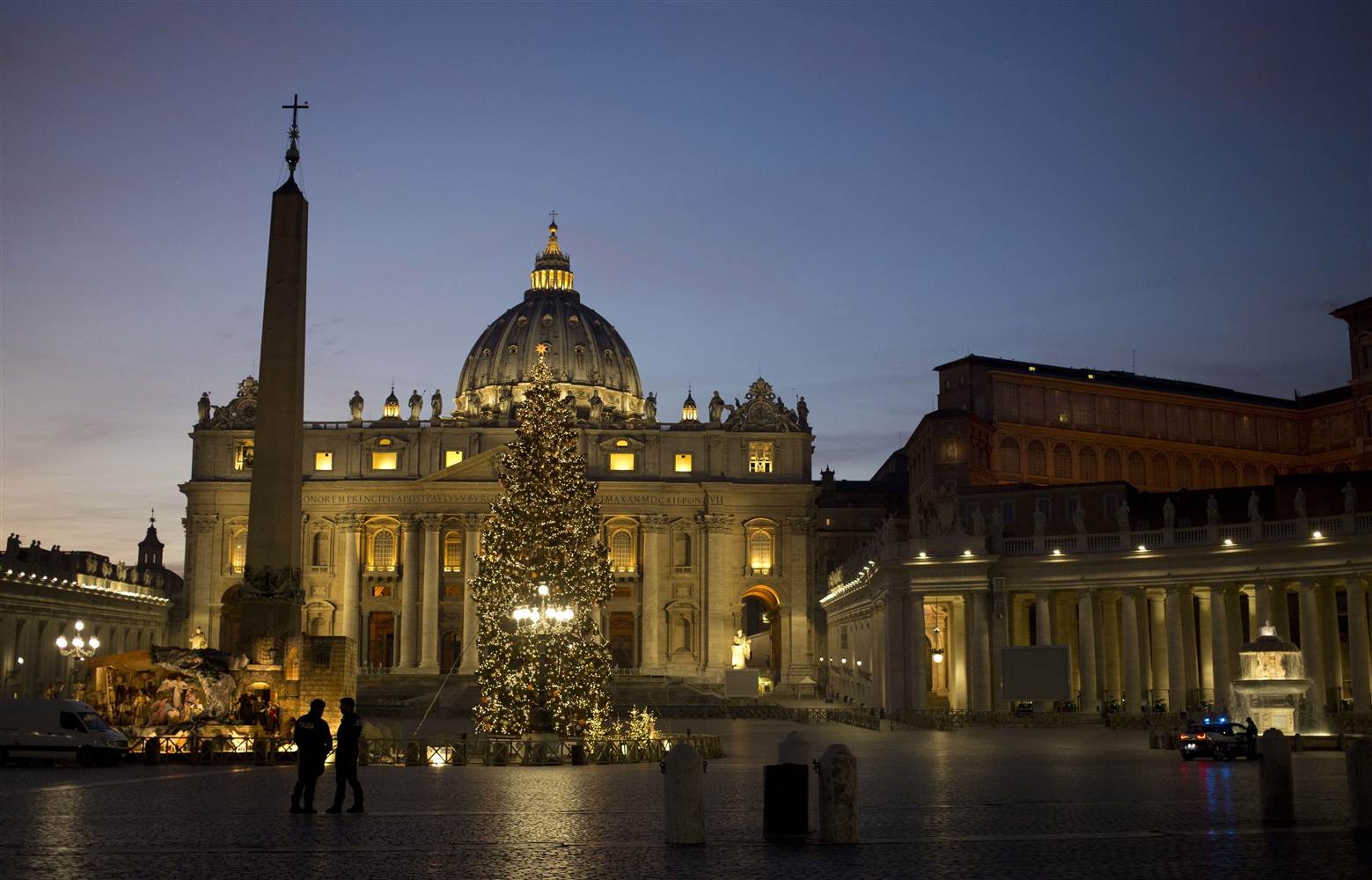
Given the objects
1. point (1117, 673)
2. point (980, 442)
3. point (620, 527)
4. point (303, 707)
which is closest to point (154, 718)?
point (303, 707)

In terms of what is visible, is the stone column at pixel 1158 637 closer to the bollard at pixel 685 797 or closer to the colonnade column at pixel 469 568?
the bollard at pixel 685 797

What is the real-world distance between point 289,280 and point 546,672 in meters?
12.3

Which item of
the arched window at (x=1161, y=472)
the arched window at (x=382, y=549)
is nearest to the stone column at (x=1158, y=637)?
the arched window at (x=1161, y=472)

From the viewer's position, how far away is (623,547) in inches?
4141

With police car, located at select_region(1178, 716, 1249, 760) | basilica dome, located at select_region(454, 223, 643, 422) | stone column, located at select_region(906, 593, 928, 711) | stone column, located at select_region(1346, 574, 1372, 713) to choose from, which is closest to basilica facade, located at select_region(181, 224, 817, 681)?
basilica dome, located at select_region(454, 223, 643, 422)

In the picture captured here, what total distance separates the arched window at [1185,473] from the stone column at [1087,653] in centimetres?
3268

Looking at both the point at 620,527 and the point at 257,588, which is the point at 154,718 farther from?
the point at 620,527

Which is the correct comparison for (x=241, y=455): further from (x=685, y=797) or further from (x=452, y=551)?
(x=685, y=797)

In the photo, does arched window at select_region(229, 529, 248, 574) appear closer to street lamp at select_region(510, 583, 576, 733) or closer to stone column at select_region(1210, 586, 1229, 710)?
stone column at select_region(1210, 586, 1229, 710)

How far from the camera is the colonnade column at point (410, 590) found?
334 ft

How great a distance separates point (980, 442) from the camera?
264 ft

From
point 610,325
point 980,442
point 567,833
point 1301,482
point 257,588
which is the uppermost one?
point 610,325

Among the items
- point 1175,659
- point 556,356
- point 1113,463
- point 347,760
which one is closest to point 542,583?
point 347,760

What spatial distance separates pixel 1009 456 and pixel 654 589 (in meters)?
29.5
